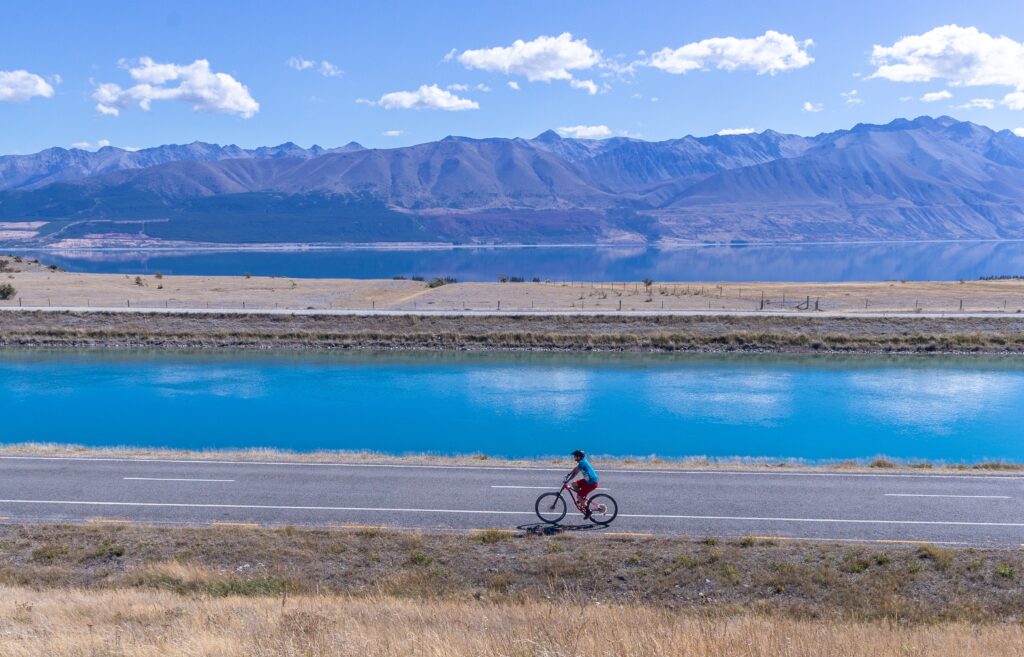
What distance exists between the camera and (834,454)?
33938mm

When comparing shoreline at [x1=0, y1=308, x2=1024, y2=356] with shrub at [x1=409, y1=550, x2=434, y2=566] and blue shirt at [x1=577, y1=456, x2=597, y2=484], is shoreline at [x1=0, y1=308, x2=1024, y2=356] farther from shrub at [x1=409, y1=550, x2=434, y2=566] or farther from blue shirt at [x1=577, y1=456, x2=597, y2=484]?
shrub at [x1=409, y1=550, x2=434, y2=566]

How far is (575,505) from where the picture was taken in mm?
20000

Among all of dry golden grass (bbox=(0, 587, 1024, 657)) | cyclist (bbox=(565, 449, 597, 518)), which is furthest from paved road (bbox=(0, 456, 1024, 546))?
dry golden grass (bbox=(0, 587, 1024, 657))

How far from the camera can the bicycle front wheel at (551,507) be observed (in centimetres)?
1981

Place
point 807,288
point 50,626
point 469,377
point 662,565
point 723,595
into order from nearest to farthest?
point 50,626 < point 723,595 < point 662,565 < point 469,377 < point 807,288

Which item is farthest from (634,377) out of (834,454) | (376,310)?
(376,310)

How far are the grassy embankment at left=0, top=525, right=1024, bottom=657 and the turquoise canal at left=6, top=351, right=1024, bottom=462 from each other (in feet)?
52.0

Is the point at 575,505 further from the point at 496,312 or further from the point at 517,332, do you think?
the point at 496,312

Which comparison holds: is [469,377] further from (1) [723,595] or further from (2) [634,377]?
(1) [723,595]

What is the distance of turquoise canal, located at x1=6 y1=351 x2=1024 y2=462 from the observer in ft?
118

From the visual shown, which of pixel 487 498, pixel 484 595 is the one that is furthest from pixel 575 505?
pixel 484 595

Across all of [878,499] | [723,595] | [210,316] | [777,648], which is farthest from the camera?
[210,316]

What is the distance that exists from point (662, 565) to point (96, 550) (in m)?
12.0

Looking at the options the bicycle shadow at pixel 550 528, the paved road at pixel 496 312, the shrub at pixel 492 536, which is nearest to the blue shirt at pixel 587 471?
the bicycle shadow at pixel 550 528
